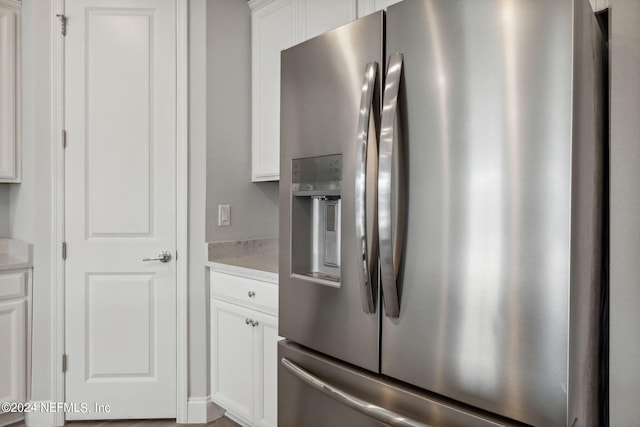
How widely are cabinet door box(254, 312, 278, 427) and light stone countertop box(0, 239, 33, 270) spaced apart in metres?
1.38

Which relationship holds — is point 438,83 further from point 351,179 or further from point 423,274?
point 423,274

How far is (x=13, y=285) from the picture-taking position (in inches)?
90.8

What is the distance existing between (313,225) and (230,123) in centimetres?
131

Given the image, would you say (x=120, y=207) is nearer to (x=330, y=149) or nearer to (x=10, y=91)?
(x=10, y=91)

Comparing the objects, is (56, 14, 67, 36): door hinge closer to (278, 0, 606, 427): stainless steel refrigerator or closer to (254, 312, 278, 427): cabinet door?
(278, 0, 606, 427): stainless steel refrigerator

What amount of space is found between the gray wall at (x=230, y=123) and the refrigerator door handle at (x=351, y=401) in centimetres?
125

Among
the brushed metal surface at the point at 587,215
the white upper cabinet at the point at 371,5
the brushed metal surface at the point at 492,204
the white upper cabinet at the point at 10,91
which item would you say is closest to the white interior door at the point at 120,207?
the white upper cabinet at the point at 10,91

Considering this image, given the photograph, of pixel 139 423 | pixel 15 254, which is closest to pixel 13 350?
pixel 15 254

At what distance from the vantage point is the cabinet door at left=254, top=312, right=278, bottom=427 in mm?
1885

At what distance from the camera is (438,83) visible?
101 cm

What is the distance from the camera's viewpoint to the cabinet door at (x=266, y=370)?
1885 mm

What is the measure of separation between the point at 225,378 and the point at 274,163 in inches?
46.9

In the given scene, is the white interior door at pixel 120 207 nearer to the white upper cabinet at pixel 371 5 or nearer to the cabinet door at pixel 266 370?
the cabinet door at pixel 266 370

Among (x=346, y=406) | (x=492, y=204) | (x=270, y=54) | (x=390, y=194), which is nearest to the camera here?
(x=492, y=204)
